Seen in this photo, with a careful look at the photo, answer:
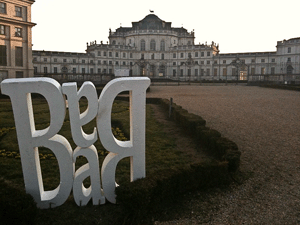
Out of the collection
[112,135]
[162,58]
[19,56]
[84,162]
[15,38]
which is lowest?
[84,162]

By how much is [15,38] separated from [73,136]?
28001 millimetres

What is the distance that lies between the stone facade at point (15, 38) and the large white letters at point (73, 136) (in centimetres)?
2681

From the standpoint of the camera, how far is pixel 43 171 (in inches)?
243

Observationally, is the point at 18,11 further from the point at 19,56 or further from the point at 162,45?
the point at 162,45

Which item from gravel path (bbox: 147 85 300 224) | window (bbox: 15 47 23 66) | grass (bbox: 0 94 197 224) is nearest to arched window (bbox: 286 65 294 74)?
window (bbox: 15 47 23 66)

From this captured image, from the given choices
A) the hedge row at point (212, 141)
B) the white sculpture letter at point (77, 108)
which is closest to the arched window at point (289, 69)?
the hedge row at point (212, 141)

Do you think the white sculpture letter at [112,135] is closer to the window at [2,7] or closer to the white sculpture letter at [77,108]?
the white sculpture letter at [77,108]

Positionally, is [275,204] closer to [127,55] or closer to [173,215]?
[173,215]

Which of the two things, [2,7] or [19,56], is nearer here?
[2,7]

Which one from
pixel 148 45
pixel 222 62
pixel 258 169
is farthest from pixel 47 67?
pixel 258 169

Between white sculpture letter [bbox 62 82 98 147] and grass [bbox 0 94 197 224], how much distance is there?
1.13 meters

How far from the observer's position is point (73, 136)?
4.39 metres

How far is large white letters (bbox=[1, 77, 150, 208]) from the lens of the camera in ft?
13.7

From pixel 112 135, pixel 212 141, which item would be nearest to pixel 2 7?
pixel 212 141
